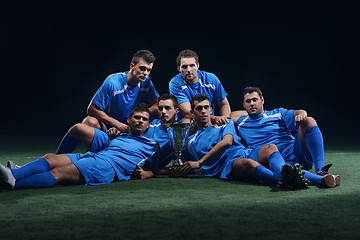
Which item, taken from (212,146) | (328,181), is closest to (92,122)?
(212,146)

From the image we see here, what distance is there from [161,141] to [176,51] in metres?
4.00

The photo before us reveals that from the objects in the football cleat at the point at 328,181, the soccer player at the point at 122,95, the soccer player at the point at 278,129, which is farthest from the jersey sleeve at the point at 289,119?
the soccer player at the point at 122,95

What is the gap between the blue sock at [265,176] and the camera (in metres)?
3.01

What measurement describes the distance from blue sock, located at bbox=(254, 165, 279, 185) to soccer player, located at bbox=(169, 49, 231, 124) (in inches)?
33.4

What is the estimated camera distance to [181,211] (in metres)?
2.33

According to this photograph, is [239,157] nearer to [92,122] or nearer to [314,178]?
[314,178]

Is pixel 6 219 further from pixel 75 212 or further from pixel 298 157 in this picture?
pixel 298 157

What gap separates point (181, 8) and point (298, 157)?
4139 millimetres

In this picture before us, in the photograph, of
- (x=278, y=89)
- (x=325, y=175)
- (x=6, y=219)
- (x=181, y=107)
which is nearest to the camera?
(x=6, y=219)

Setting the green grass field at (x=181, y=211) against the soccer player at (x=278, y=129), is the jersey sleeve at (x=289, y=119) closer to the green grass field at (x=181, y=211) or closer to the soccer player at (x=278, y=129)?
the soccer player at (x=278, y=129)

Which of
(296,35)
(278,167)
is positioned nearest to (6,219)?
(278,167)

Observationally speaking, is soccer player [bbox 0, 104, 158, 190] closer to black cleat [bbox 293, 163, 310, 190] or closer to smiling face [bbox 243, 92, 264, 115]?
smiling face [bbox 243, 92, 264, 115]

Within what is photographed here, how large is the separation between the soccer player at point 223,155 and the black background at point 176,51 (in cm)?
375

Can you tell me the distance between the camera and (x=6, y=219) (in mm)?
2191
